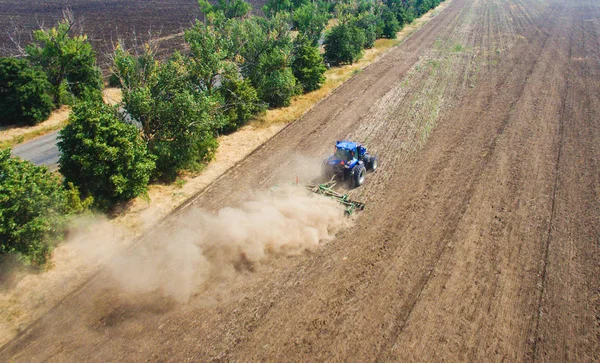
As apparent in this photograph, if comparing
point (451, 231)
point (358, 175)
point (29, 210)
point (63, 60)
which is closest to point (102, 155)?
point (29, 210)

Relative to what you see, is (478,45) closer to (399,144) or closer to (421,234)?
(399,144)

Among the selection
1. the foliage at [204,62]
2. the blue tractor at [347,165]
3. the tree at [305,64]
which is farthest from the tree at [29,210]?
the tree at [305,64]

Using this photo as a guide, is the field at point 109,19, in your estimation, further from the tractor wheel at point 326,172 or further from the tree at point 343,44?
the tractor wheel at point 326,172

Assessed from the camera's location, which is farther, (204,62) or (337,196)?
(204,62)

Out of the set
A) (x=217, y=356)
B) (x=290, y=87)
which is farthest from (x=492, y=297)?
(x=290, y=87)

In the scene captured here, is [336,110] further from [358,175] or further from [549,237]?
[549,237]

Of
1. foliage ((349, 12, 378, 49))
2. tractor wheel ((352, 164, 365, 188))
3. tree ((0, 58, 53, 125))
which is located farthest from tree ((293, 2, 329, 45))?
tractor wheel ((352, 164, 365, 188))
